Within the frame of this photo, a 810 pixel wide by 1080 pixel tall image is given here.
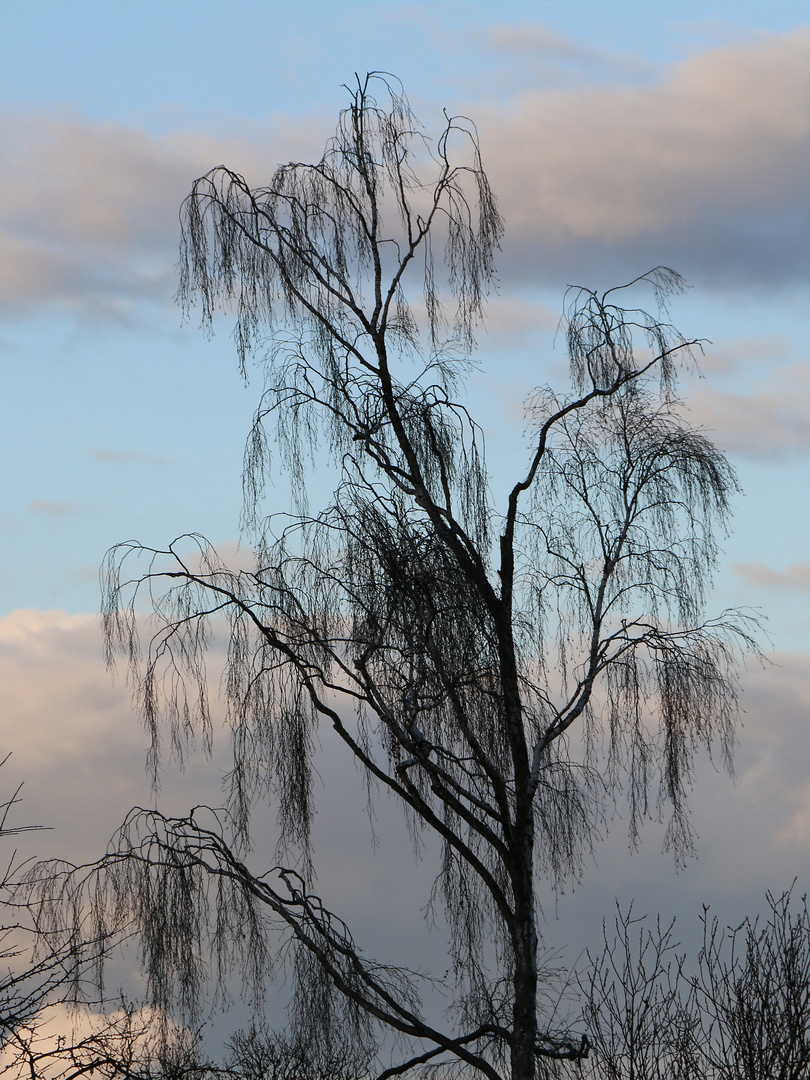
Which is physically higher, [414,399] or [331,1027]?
[414,399]

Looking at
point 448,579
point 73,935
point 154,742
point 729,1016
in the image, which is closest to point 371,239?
point 448,579

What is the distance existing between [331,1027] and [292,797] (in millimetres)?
1675

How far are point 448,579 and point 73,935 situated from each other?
3.71 meters

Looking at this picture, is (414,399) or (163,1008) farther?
(414,399)

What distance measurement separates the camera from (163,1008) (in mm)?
8695

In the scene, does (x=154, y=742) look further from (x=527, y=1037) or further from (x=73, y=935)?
(x=527, y=1037)

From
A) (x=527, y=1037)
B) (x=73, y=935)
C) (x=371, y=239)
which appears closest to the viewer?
(x=73, y=935)

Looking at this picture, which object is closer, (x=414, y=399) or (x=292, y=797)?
(x=292, y=797)

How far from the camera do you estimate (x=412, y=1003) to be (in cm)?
926

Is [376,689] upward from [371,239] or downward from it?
downward

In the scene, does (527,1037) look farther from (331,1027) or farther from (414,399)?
(414,399)

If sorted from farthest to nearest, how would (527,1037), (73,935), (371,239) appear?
(371,239), (527,1037), (73,935)

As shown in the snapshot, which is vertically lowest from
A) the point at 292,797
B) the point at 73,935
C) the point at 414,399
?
the point at 73,935

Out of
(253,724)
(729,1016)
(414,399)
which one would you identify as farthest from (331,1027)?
(414,399)
